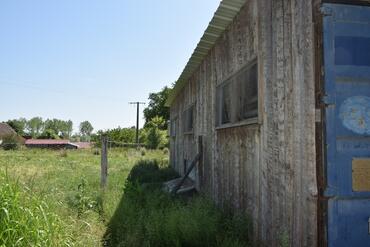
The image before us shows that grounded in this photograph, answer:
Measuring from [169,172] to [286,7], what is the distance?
37.3 feet

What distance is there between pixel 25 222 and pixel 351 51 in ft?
12.0

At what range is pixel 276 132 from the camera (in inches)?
157

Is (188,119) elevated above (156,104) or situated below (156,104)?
below

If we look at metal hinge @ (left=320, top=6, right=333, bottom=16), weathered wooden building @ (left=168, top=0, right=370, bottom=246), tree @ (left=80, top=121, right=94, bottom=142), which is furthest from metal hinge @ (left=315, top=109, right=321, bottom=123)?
tree @ (left=80, top=121, right=94, bottom=142)

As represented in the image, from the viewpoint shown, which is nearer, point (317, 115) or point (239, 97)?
point (317, 115)

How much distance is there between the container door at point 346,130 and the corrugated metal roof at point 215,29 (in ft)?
7.59

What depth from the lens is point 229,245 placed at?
4289 millimetres

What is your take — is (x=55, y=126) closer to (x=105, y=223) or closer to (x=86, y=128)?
(x=86, y=128)

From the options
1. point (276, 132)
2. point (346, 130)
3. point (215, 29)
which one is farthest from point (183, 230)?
point (215, 29)

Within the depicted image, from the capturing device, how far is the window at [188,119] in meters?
11.6

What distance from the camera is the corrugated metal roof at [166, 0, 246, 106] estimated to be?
5.47m

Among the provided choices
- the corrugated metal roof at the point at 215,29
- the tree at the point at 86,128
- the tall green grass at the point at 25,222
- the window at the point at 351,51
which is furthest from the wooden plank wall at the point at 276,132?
the tree at the point at 86,128

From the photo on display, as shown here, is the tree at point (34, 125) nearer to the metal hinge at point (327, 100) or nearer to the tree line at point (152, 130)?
the tree line at point (152, 130)

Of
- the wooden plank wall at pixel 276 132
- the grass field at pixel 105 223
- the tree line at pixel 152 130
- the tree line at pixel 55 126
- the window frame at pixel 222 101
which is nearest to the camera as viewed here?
the wooden plank wall at pixel 276 132
